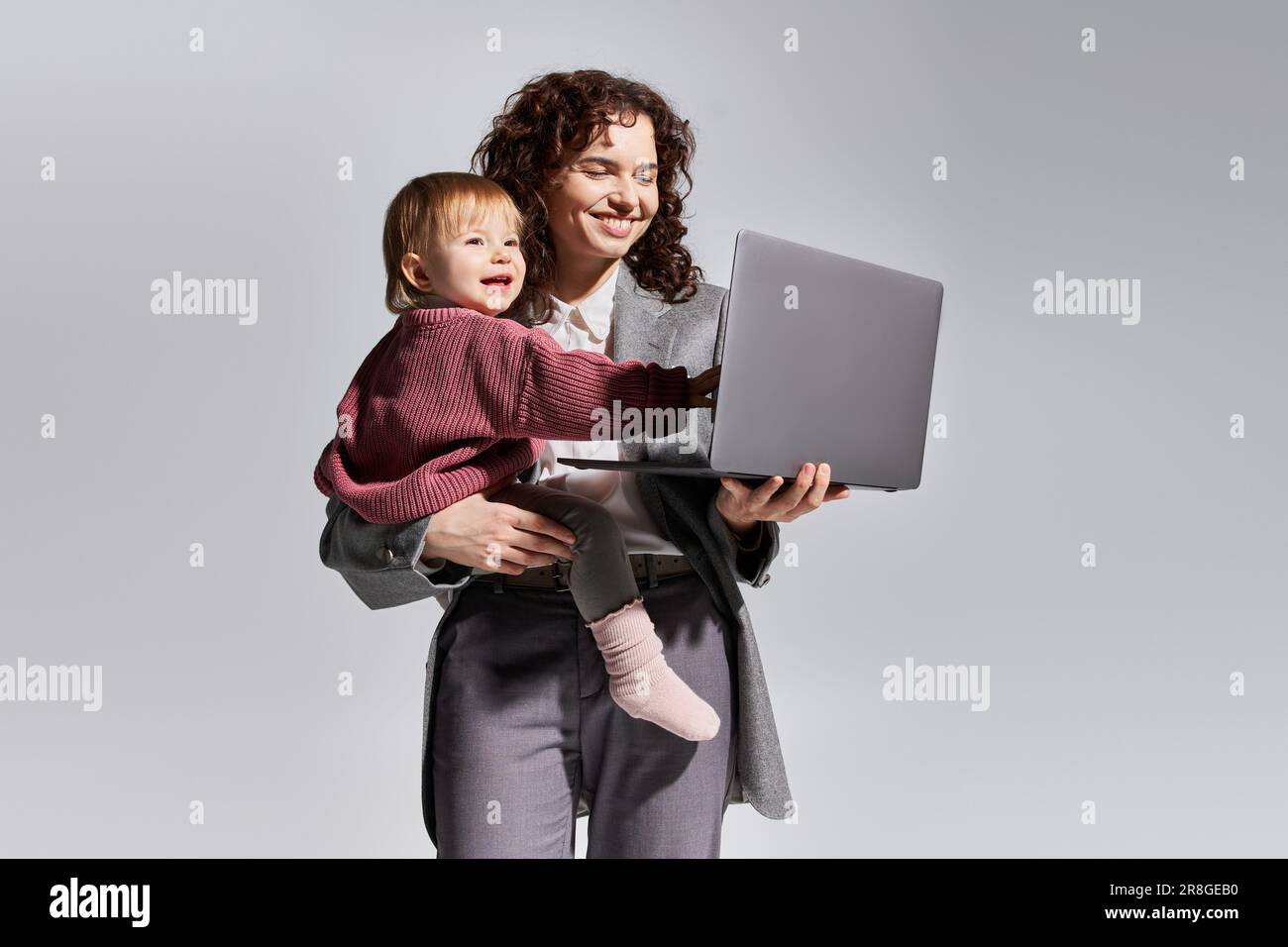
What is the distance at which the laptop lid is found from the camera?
1519 millimetres

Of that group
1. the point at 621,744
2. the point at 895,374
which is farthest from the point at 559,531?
the point at 895,374

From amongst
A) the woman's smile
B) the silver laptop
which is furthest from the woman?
the silver laptop

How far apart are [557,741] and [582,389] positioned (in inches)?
23.1

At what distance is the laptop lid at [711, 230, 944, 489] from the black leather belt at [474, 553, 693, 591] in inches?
13.2

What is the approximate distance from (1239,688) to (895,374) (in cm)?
289

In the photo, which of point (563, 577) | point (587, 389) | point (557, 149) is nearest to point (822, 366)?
point (587, 389)

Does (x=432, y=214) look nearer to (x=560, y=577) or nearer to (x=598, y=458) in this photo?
(x=598, y=458)

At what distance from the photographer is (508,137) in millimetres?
2070

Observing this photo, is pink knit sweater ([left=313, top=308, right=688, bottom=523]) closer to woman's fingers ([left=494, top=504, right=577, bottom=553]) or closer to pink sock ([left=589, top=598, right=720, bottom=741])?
woman's fingers ([left=494, top=504, right=577, bottom=553])

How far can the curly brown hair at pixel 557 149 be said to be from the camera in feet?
6.53

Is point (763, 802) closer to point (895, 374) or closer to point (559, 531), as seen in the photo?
point (559, 531)

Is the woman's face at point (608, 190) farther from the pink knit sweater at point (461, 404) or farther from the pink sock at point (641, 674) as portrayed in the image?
the pink sock at point (641, 674)

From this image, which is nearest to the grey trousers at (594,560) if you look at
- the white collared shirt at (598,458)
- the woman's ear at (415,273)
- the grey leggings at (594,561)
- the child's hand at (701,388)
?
the grey leggings at (594,561)

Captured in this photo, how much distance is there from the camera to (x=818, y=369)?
1.61 meters
